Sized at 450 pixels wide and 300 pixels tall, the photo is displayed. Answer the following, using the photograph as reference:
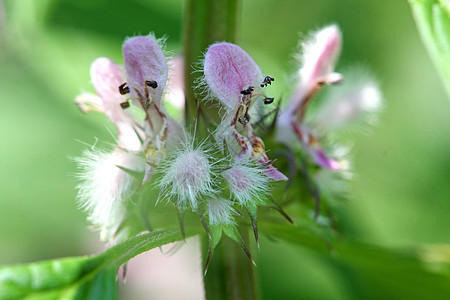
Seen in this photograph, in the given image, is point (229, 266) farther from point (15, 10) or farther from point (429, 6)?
point (15, 10)

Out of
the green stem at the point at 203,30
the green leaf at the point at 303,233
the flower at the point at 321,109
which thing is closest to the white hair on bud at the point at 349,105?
the flower at the point at 321,109

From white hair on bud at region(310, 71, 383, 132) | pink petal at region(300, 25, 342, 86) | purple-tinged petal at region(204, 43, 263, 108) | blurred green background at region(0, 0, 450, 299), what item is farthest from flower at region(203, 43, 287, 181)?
blurred green background at region(0, 0, 450, 299)

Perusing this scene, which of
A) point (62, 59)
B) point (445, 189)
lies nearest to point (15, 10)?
point (62, 59)

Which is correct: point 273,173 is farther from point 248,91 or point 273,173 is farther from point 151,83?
point 151,83

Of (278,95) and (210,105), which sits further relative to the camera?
(278,95)

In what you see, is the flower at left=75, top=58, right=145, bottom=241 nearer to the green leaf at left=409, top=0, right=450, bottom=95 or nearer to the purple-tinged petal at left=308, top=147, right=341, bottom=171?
the purple-tinged petal at left=308, top=147, right=341, bottom=171

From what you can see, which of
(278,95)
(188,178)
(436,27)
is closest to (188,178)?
(188,178)

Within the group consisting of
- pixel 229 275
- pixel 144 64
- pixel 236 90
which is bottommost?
pixel 229 275
